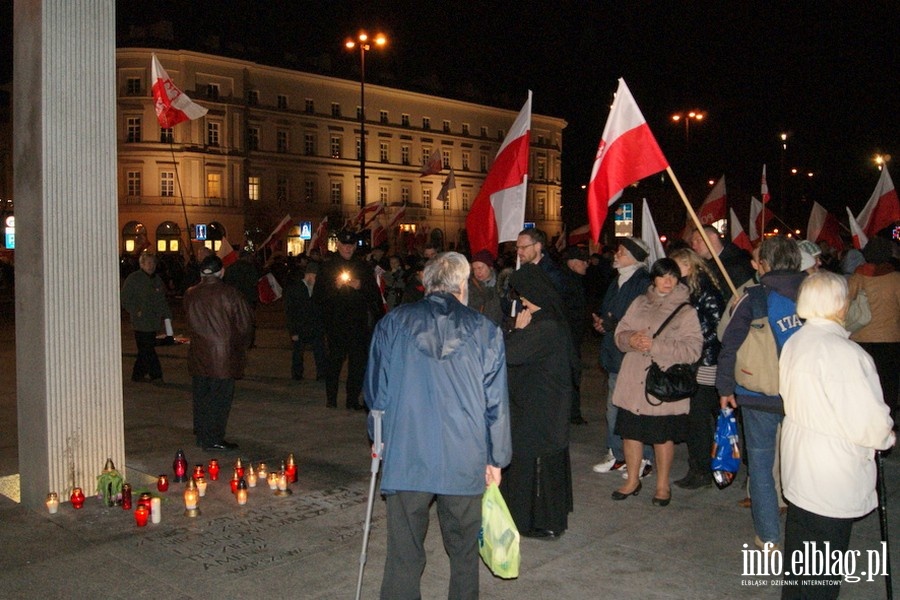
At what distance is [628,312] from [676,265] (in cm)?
50

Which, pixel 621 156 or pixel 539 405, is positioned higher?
pixel 621 156

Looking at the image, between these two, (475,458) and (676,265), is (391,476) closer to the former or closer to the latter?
(475,458)

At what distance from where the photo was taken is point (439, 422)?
13.4 feet

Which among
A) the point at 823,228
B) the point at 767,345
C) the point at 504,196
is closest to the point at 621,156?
the point at 504,196

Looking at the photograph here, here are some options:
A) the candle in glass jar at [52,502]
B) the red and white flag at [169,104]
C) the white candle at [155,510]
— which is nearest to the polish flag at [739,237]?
the red and white flag at [169,104]

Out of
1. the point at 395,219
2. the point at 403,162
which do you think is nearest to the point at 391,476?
the point at 395,219

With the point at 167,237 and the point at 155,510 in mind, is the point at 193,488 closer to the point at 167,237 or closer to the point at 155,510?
the point at 155,510

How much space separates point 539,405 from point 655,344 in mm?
1113

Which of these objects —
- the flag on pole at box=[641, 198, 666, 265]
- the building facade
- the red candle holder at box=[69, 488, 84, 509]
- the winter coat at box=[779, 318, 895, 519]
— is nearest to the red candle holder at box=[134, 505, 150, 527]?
the red candle holder at box=[69, 488, 84, 509]

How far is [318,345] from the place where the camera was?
12148 millimetres

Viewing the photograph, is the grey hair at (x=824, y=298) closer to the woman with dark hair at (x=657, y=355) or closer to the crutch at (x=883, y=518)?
the crutch at (x=883, y=518)

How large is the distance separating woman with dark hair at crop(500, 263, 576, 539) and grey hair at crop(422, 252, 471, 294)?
3.68ft

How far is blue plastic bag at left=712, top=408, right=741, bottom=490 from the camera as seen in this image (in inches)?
239

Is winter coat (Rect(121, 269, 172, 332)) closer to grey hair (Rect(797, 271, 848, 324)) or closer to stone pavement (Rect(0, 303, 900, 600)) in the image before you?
stone pavement (Rect(0, 303, 900, 600))
